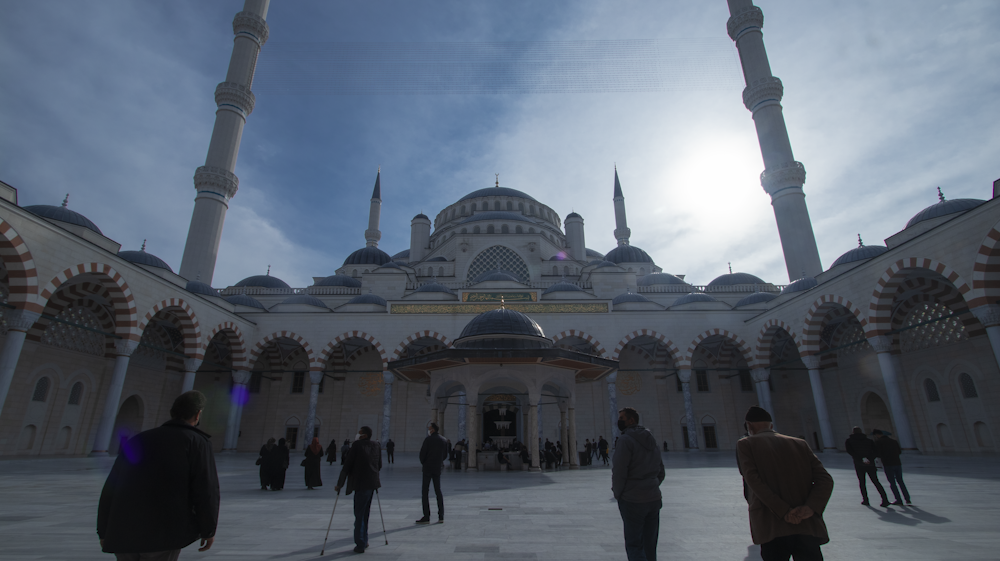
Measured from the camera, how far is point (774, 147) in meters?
23.3

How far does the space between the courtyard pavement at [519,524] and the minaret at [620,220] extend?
27.2 m

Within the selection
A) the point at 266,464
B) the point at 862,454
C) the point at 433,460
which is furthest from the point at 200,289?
the point at 862,454

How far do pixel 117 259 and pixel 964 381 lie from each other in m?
22.5

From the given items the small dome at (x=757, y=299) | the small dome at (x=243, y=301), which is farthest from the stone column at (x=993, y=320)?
the small dome at (x=243, y=301)

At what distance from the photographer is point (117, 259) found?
40.7ft

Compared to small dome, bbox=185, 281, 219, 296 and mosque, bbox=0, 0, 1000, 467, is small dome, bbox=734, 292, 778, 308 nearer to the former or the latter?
mosque, bbox=0, 0, 1000, 467

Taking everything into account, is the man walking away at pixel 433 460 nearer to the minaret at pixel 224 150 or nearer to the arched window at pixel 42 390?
the arched window at pixel 42 390

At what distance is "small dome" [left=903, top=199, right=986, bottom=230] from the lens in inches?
600

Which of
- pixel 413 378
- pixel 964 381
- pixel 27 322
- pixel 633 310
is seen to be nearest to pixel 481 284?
pixel 633 310

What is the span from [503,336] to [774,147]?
64.4 feet

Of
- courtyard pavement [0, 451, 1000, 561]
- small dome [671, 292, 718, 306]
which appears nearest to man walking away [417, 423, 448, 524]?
courtyard pavement [0, 451, 1000, 561]

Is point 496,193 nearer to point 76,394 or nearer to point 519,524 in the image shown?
point 76,394

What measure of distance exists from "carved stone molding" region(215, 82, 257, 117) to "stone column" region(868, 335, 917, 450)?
27185 mm

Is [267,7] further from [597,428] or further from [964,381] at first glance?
[964,381]
